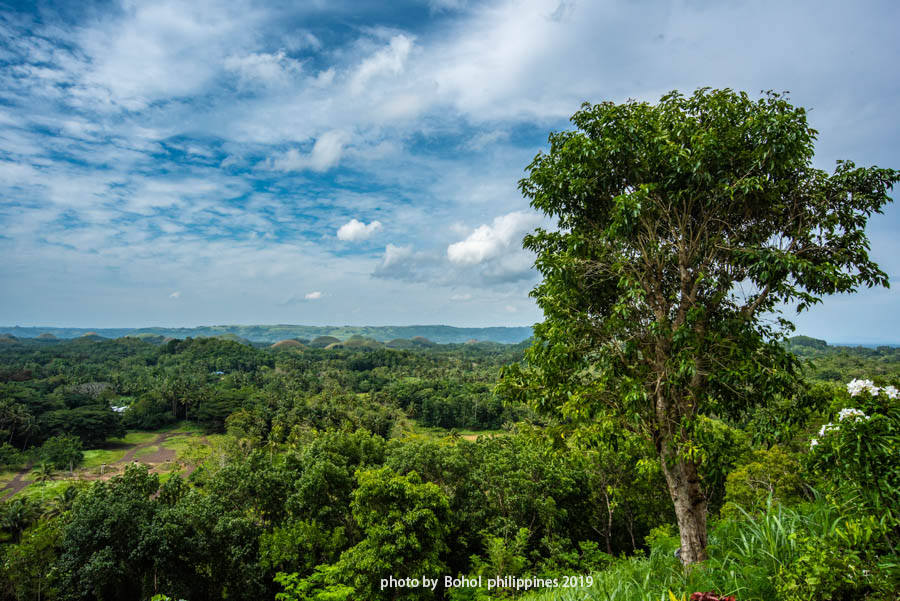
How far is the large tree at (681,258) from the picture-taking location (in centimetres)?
540

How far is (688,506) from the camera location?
5984mm

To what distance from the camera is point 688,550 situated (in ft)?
19.0

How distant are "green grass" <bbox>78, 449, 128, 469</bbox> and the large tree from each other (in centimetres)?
6244

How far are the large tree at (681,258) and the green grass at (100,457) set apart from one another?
62444mm

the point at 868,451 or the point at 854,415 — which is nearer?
the point at 868,451

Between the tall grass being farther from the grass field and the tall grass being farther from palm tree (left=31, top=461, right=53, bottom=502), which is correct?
the grass field

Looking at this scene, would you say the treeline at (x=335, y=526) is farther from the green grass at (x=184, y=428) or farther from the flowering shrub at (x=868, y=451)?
the green grass at (x=184, y=428)

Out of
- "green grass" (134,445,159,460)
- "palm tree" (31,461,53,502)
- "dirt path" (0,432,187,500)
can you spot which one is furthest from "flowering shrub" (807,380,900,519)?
"green grass" (134,445,159,460)

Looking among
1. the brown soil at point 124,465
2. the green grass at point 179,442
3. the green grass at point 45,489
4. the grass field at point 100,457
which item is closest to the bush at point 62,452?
the grass field at point 100,457

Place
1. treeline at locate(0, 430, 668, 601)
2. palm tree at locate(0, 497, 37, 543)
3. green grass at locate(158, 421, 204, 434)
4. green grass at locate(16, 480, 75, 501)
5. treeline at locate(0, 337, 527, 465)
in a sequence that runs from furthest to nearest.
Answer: green grass at locate(158, 421, 204, 434) → treeline at locate(0, 337, 527, 465) → green grass at locate(16, 480, 75, 501) → palm tree at locate(0, 497, 37, 543) → treeline at locate(0, 430, 668, 601)

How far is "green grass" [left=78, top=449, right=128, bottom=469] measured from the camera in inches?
1891

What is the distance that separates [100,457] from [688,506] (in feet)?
220

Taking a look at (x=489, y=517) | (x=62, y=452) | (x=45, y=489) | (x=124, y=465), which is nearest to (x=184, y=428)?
(x=124, y=465)

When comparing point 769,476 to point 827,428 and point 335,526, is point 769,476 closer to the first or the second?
point 827,428
